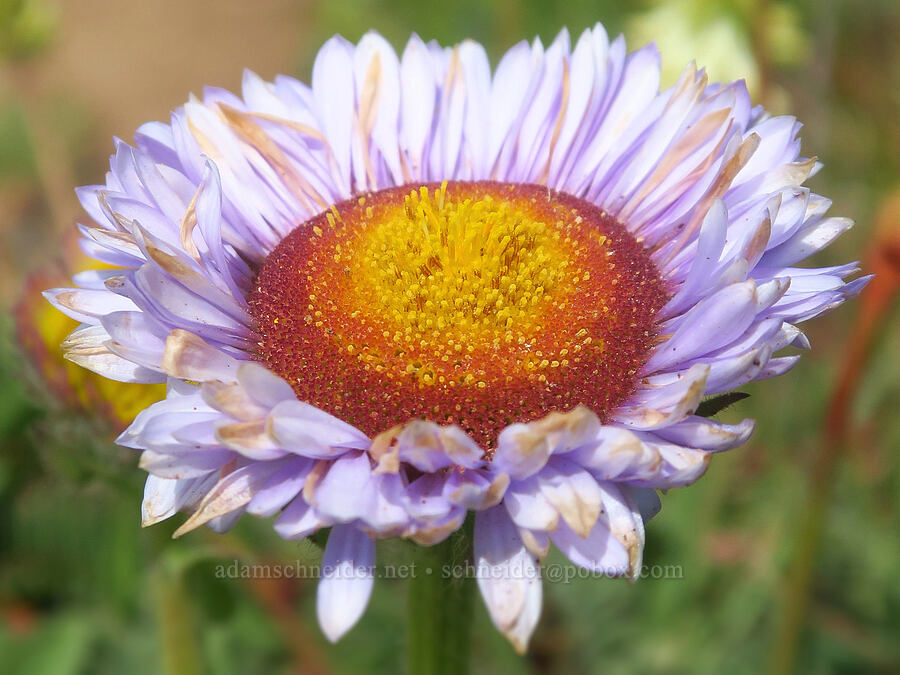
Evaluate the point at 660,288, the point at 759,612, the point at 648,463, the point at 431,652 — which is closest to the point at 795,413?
the point at 759,612

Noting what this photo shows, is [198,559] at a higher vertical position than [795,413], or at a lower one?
lower

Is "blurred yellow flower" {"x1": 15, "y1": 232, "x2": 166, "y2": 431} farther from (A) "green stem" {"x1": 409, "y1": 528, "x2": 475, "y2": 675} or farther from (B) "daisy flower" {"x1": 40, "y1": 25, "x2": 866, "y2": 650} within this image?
(A) "green stem" {"x1": 409, "y1": 528, "x2": 475, "y2": 675}

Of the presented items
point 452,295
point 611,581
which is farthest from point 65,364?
point 611,581

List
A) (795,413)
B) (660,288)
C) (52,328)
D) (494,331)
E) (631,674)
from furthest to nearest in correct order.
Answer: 1. (795,413)
2. (631,674)
3. (52,328)
4. (660,288)
5. (494,331)

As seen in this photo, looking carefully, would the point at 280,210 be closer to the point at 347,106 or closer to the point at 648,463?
the point at 347,106

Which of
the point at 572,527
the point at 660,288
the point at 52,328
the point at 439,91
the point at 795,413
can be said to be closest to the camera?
the point at 572,527

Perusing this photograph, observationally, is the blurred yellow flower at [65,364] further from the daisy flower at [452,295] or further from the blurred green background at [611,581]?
the daisy flower at [452,295]

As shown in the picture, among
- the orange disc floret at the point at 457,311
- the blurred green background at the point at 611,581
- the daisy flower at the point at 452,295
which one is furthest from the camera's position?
the blurred green background at the point at 611,581

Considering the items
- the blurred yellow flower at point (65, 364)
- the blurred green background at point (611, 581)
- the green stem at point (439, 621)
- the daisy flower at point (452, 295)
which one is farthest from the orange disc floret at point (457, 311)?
the blurred green background at point (611, 581)
